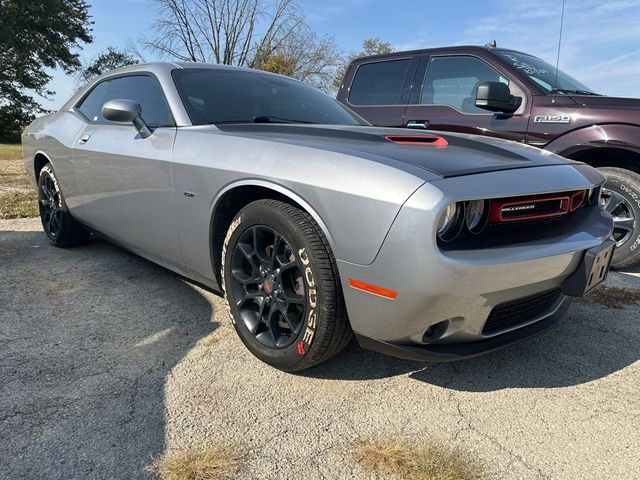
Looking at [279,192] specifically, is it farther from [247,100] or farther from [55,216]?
[55,216]

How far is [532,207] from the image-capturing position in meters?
2.07

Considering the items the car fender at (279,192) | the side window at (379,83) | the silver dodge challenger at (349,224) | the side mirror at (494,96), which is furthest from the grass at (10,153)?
the car fender at (279,192)

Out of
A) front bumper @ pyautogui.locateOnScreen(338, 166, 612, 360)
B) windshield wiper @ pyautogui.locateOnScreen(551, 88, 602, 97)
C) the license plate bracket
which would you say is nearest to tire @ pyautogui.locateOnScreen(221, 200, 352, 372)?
front bumper @ pyautogui.locateOnScreen(338, 166, 612, 360)

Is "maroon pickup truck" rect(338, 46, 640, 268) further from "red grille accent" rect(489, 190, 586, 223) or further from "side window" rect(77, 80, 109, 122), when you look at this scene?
"side window" rect(77, 80, 109, 122)

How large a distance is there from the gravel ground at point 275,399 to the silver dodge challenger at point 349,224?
255 millimetres

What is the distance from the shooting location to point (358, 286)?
6.33ft

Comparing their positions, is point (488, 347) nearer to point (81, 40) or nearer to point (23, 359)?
point (23, 359)

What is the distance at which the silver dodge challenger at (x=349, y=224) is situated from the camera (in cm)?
183

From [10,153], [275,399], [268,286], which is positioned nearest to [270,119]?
[268,286]

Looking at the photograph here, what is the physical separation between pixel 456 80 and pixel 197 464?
13.6 ft

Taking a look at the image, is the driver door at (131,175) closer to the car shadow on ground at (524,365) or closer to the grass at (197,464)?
the car shadow on ground at (524,365)

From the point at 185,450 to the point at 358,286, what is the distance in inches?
33.3

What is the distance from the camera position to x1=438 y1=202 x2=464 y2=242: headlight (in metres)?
1.83

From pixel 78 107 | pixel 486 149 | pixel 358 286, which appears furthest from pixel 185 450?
pixel 78 107
